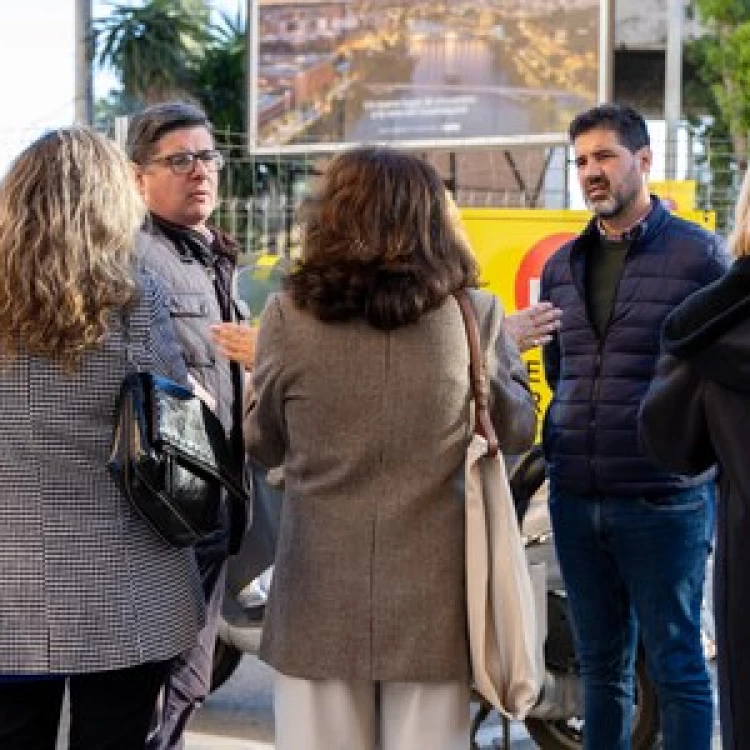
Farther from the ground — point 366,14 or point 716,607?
point 366,14

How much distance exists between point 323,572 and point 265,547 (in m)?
1.13

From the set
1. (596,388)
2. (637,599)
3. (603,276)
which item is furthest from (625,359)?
(637,599)

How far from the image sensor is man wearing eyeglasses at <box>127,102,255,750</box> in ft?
12.7

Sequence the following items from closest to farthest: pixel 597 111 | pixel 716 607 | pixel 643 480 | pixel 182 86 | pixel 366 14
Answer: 1. pixel 716 607
2. pixel 643 480
3. pixel 597 111
4. pixel 366 14
5. pixel 182 86

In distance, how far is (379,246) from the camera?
10.3 feet

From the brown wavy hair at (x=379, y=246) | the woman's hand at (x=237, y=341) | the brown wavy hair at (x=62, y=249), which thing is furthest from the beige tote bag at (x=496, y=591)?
the brown wavy hair at (x=62, y=249)

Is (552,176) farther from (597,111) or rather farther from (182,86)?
(597,111)

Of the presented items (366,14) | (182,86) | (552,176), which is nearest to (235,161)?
(366,14)

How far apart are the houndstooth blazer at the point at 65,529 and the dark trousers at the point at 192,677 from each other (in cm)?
68

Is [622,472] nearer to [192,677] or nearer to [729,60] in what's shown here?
[192,677]

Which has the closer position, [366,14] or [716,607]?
[716,607]

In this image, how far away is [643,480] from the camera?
13.6 ft

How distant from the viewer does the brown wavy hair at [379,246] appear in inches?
124

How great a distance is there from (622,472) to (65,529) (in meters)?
1.70
